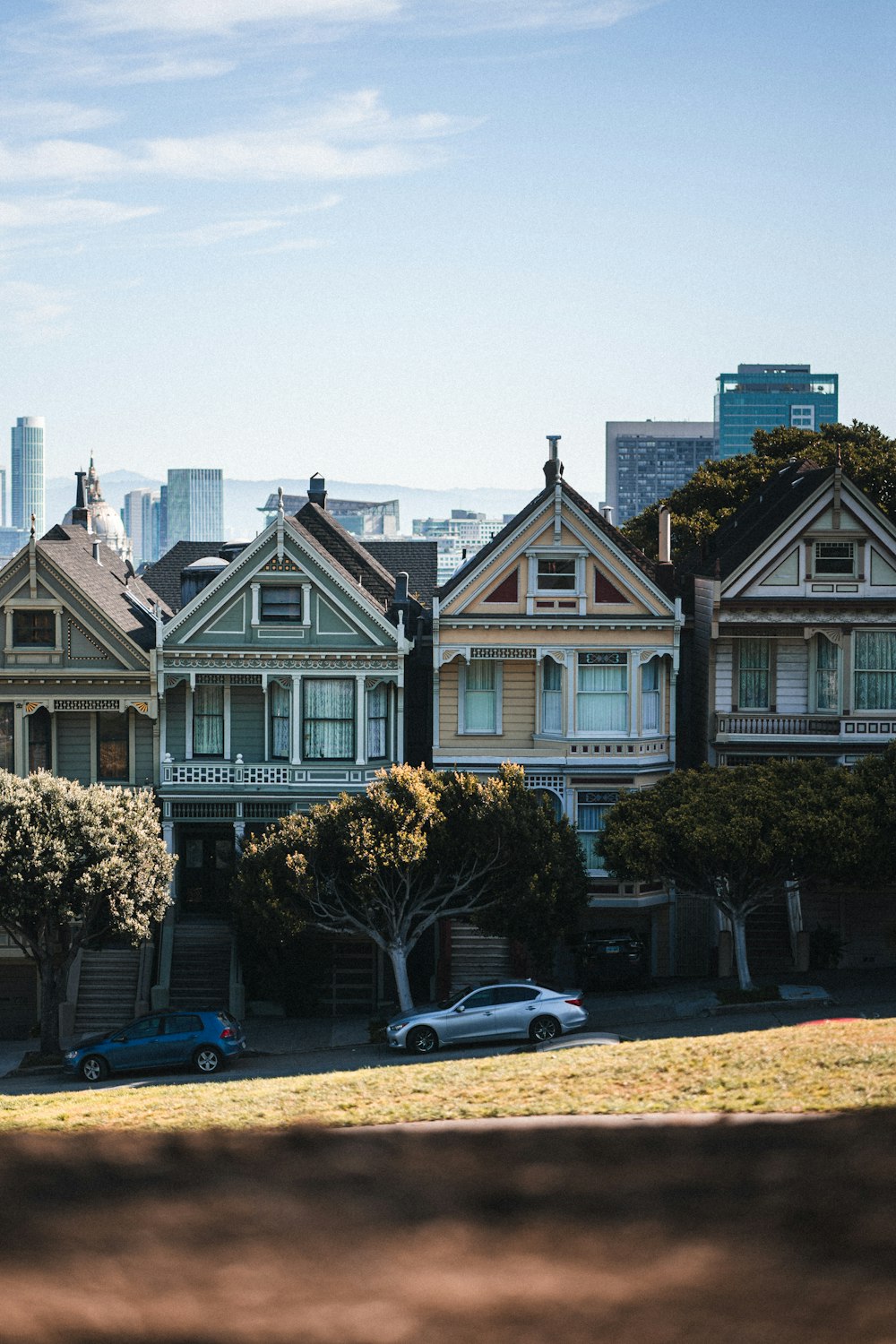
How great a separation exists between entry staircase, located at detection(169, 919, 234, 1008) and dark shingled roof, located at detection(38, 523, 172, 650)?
6537mm

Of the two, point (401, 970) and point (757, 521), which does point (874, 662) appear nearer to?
point (757, 521)

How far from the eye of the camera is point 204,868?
115 ft

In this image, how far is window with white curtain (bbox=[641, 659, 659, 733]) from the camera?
34.7 metres

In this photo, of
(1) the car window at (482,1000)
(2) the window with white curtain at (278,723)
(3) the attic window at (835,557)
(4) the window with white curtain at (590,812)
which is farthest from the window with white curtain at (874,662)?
(2) the window with white curtain at (278,723)

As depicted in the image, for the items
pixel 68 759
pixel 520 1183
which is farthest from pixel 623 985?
pixel 520 1183

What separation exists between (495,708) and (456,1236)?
33.1 metres

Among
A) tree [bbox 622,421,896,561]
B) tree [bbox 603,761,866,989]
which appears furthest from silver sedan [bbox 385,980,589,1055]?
tree [bbox 622,421,896,561]

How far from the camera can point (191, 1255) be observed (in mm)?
1927

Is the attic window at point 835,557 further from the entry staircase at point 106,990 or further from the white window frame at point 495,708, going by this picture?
the entry staircase at point 106,990

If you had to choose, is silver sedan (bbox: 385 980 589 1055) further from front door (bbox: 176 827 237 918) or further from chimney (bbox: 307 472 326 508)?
chimney (bbox: 307 472 326 508)

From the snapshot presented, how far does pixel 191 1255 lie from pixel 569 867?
2901 cm

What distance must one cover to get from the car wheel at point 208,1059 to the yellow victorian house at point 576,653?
24.0 feet

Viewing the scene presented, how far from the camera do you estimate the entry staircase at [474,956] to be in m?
33.7

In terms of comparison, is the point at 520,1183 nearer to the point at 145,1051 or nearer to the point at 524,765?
the point at 145,1051
